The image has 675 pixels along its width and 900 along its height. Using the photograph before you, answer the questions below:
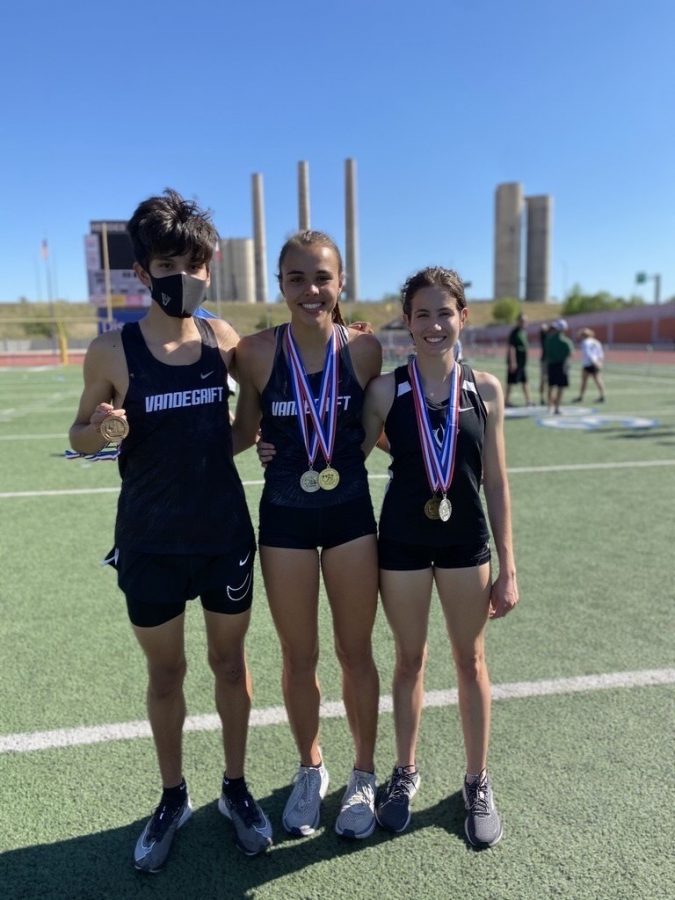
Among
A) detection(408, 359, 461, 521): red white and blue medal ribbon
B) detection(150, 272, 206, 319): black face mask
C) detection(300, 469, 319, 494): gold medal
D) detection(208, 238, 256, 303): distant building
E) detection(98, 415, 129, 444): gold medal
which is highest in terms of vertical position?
detection(208, 238, 256, 303): distant building

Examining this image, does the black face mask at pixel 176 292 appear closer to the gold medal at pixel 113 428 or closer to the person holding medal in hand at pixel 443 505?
the gold medal at pixel 113 428

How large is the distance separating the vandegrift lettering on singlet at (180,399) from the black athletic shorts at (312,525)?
0.43 metres

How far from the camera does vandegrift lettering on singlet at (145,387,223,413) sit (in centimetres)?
209

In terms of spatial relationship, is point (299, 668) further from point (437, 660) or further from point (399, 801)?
point (437, 660)

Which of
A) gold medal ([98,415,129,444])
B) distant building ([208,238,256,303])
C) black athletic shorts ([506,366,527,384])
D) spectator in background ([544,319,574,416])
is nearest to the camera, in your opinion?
gold medal ([98,415,129,444])

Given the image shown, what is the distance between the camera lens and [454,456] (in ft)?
7.51

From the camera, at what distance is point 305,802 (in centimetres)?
237

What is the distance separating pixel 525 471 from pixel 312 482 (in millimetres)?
6121

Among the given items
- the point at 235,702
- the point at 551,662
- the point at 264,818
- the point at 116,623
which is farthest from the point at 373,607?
the point at 116,623

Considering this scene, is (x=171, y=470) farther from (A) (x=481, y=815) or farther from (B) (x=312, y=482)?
(A) (x=481, y=815)

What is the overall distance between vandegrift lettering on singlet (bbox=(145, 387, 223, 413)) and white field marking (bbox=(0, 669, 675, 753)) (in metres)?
1.57

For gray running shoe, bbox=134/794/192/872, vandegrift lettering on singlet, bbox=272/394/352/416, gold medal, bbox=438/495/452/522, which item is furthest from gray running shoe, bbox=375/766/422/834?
vandegrift lettering on singlet, bbox=272/394/352/416

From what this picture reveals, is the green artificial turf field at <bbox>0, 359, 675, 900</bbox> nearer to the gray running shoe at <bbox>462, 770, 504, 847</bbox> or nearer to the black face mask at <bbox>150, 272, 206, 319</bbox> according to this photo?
the gray running shoe at <bbox>462, 770, 504, 847</bbox>

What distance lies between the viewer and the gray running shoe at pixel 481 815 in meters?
2.22
